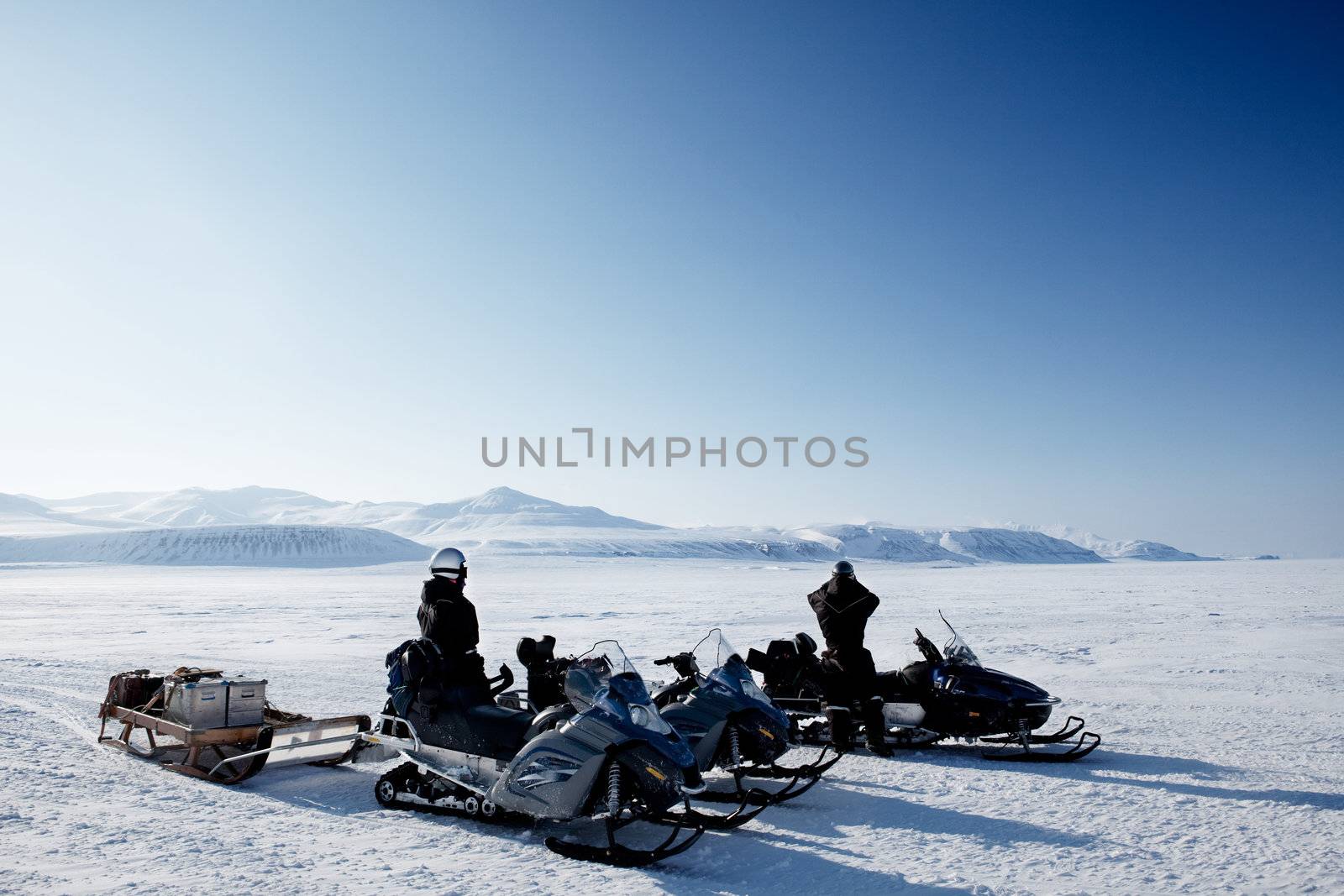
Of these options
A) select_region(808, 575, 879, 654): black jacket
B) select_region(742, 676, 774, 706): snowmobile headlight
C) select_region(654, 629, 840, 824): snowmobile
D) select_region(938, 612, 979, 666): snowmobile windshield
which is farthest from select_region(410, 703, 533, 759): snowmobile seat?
select_region(938, 612, 979, 666): snowmobile windshield

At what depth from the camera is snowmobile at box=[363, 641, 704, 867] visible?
506cm

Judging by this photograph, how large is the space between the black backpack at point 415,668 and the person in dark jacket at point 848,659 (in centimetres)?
365

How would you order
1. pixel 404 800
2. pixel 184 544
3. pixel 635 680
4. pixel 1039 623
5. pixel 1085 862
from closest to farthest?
pixel 1085 862
pixel 635 680
pixel 404 800
pixel 1039 623
pixel 184 544

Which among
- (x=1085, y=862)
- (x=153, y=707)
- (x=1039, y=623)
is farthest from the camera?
(x=1039, y=623)

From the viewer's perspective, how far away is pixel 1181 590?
32.4 metres

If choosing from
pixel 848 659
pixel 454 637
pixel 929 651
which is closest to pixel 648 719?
pixel 454 637

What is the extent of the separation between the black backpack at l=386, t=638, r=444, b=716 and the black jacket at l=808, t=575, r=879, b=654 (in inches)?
142

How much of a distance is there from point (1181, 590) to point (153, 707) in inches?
1372

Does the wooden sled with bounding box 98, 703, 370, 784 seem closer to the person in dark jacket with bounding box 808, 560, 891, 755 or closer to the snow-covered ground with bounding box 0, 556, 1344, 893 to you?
the snow-covered ground with bounding box 0, 556, 1344, 893

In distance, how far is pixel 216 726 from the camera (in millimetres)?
7074

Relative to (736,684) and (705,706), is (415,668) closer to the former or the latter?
(705,706)

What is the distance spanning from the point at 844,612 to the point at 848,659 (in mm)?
443

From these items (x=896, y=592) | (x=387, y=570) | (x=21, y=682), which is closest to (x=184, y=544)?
(x=387, y=570)

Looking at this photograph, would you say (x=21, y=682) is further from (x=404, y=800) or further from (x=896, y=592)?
(x=896, y=592)
